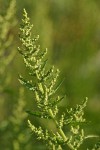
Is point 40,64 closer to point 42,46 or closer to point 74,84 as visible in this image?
point 42,46

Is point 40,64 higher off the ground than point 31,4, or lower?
lower

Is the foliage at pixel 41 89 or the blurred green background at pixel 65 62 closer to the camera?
the foliage at pixel 41 89

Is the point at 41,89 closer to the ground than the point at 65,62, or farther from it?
closer to the ground

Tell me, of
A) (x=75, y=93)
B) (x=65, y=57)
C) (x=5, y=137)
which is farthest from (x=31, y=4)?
(x=5, y=137)

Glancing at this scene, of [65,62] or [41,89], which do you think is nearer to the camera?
[41,89]

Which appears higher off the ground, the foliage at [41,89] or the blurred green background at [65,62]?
the blurred green background at [65,62]

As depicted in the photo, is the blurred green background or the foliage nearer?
the foliage

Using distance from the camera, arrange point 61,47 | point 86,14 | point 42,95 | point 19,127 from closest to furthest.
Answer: point 42,95
point 19,127
point 61,47
point 86,14

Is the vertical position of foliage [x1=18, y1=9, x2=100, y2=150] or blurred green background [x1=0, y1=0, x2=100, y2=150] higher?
blurred green background [x1=0, y1=0, x2=100, y2=150]
